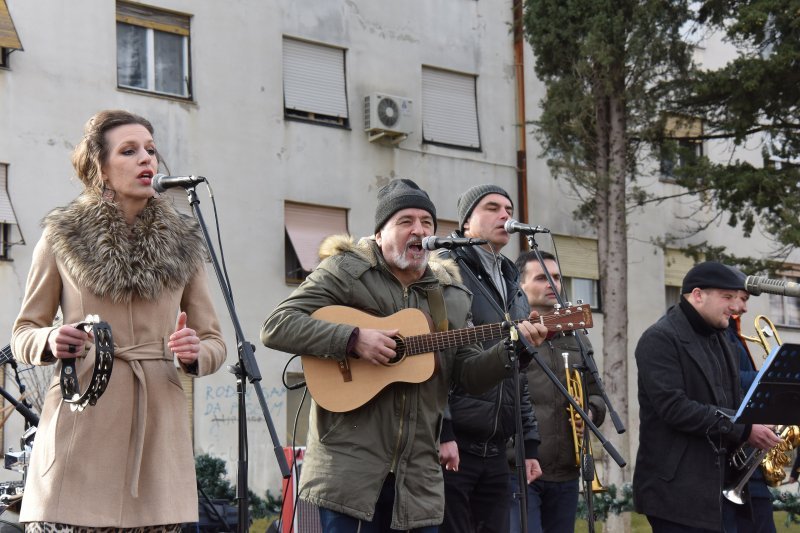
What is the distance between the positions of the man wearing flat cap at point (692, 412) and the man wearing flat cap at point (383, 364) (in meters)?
1.70

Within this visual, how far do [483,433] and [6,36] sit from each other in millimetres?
13301

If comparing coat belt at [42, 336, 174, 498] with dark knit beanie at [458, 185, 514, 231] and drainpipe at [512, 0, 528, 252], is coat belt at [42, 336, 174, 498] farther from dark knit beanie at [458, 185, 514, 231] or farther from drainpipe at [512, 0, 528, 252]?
drainpipe at [512, 0, 528, 252]

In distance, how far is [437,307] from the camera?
5637 millimetres

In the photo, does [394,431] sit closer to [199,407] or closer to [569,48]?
[199,407]

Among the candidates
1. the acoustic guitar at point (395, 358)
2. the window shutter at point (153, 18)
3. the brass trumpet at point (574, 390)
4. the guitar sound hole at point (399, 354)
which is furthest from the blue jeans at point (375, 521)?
the window shutter at point (153, 18)

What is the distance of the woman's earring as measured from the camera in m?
4.58

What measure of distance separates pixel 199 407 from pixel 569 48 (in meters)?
8.86

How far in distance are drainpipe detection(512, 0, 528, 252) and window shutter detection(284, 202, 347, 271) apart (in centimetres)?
420

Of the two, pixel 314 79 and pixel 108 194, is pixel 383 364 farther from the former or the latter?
pixel 314 79

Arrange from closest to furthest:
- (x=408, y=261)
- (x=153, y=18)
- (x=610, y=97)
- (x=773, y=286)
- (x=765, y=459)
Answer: (x=773, y=286) < (x=408, y=261) < (x=765, y=459) < (x=153, y=18) < (x=610, y=97)

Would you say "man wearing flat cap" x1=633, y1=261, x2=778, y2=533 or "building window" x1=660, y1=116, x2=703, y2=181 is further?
"building window" x1=660, y1=116, x2=703, y2=181

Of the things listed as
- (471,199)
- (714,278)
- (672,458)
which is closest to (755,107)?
(714,278)

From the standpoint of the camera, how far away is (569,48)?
19828 mm

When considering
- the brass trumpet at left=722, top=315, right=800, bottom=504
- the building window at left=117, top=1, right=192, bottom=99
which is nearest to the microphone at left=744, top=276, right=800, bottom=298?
the brass trumpet at left=722, top=315, right=800, bottom=504
